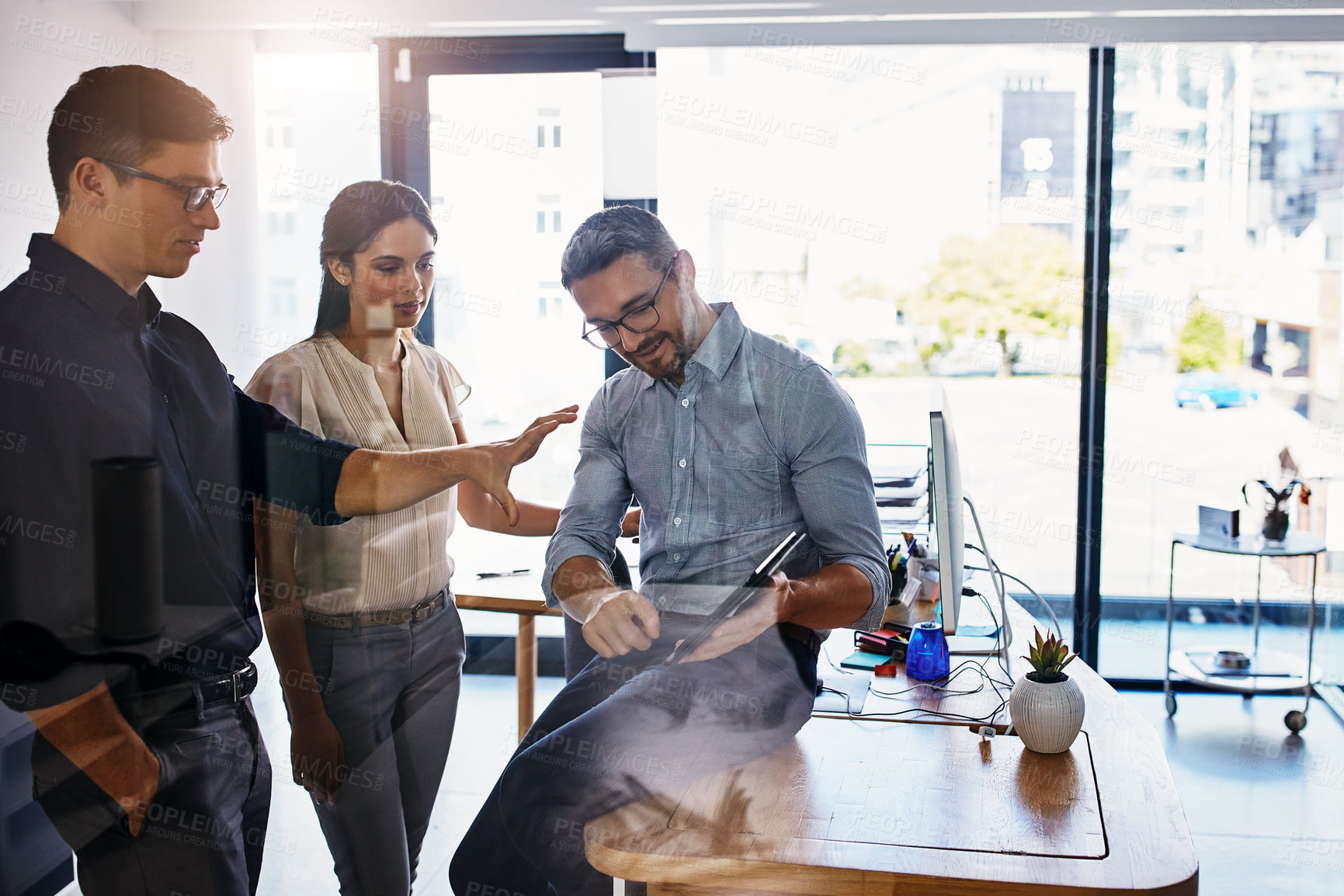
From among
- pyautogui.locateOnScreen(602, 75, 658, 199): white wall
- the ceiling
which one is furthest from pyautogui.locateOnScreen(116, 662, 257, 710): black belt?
the ceiling

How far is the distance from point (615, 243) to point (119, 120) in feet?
2.63

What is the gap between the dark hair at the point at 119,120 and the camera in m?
1.12

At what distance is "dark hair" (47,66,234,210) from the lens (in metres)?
1.12

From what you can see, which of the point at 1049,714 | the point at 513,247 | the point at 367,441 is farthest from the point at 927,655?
the point at 513,247

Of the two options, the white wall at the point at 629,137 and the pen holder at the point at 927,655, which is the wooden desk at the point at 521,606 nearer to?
the pen holder at the point at 927,655

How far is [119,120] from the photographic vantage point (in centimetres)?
116

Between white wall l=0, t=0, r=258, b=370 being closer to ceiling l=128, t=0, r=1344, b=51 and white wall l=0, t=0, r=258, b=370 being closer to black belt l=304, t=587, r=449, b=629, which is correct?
black belt l=304, t=587, r=449, b=629

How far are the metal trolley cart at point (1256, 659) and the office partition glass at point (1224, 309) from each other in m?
0.11

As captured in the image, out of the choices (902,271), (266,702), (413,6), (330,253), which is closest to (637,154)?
(413,6)

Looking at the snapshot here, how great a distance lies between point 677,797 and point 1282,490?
2.95 meters

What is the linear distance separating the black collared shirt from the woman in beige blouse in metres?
0.08

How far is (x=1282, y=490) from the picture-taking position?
3.44 m

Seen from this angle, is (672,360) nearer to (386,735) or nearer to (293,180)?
(293,180)

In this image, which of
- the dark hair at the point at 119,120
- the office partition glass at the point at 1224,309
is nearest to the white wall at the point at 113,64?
the dark hair at the point at 119,120
